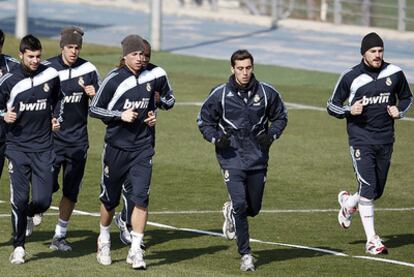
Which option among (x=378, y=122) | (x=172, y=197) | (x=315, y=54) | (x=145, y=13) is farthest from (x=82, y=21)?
(x=378, y=122)

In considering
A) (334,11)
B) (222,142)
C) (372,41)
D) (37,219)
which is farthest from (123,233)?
(334,11)

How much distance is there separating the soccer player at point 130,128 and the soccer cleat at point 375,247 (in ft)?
8.87

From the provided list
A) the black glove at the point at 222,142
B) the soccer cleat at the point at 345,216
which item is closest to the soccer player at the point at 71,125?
the black glove at the point at 222,142

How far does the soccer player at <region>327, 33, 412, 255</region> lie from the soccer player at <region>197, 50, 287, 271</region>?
→ 1439 mm

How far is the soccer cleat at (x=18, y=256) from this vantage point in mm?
14594

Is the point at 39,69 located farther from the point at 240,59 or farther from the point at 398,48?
the point at 398,48

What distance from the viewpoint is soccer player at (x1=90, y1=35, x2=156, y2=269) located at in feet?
48.0

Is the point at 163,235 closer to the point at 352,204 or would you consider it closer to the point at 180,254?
the point at 180,254

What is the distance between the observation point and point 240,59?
14438 mm

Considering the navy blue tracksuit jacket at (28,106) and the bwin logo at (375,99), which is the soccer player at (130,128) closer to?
the navy blue tracksuit jacket at (28,106)

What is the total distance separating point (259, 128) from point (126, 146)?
4.68 feet

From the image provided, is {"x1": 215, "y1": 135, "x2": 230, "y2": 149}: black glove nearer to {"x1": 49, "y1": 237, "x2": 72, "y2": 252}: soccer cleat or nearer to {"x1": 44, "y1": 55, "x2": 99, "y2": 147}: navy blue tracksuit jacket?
{"x1": 44, "y1": 55, "x2": 99, "y2": 147}: navy blue tracksuit jacket

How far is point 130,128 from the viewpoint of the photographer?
14820mm

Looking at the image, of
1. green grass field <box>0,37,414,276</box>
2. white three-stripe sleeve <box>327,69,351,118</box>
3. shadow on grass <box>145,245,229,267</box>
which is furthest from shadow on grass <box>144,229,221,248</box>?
white three-stripe sleeve <box>327,69,351,118</box>
